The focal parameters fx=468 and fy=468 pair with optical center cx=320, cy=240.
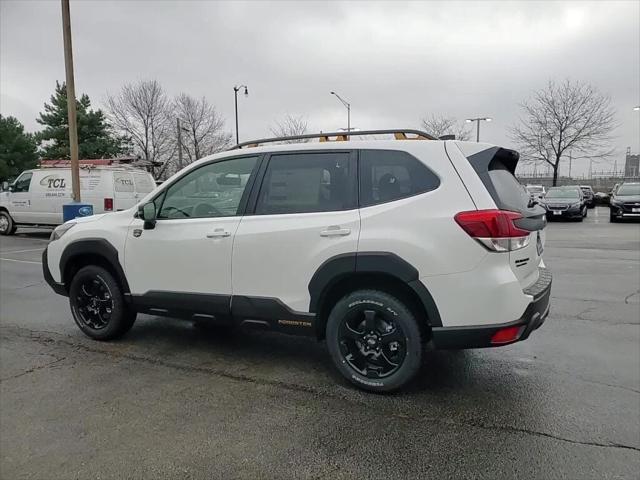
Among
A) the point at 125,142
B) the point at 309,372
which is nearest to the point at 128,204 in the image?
the point at 309,372

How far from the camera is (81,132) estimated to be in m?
38.8

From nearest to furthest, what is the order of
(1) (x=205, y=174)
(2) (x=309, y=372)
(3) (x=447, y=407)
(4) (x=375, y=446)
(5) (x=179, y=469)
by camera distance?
(5) (x=179, y=469), (4) (x=375, y=446), (3) (x=447, y=407), (2) (x=309, y=372), (1) (x=205, y=174)

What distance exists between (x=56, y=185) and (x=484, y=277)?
1508 centimetres

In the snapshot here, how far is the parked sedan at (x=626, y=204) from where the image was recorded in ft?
62.5

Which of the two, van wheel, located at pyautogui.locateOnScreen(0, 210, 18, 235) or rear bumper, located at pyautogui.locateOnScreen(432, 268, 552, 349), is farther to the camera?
van wheel, located at pyautogui.locateOnScreen(0, 210, 18, 235)

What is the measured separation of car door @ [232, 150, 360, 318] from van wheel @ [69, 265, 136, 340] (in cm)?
147

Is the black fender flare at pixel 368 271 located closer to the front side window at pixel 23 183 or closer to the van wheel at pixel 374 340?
the van wheel at pixel 374 340

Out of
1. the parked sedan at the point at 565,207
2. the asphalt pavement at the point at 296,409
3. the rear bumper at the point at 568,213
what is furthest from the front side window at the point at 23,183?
the rear bumper at the point at 568,213

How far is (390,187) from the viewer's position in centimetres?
338

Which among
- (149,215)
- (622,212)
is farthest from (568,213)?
(149,215)

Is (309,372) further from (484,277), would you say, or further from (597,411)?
(597,411)

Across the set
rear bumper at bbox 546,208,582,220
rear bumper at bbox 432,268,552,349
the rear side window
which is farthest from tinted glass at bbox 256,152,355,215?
rear bumper at bbox 546,208,582,220

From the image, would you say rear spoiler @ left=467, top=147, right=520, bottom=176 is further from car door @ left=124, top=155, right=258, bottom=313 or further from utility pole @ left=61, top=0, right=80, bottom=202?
utility pole @ left=61, top=0, right=80, bottom=202

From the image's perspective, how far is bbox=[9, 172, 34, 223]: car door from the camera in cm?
1516
